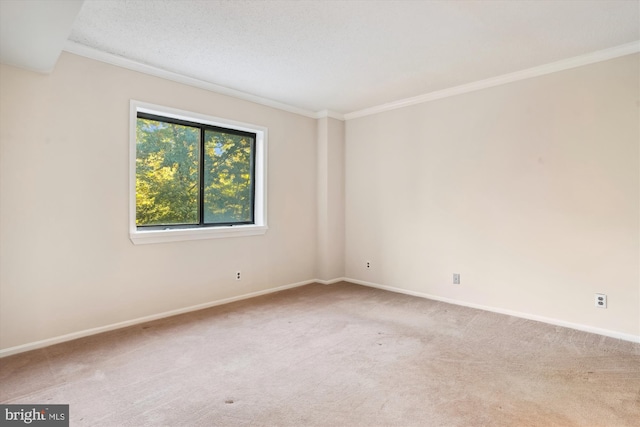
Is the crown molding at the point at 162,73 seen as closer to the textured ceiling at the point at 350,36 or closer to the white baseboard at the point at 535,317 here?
the textured ceiling at the point at 350,36

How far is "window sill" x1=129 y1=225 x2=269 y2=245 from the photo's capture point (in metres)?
3.36

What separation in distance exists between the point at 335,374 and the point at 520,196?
8.83ft

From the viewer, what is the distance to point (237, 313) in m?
3.69

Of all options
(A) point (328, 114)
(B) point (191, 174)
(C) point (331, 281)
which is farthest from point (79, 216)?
(A) point (328, 114)

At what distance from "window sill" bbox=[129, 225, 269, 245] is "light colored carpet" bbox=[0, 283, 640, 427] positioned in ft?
2.73

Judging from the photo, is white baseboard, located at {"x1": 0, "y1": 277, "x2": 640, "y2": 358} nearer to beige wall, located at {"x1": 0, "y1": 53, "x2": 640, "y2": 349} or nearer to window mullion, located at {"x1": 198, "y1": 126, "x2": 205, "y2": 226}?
beige wall, located at {"x1": 0, "y1": 53, "x2": 640, "y2": 349}

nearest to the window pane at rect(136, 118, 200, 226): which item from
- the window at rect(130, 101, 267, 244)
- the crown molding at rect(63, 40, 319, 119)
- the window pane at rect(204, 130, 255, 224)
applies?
the window at rect(130, 101, 267, 244)

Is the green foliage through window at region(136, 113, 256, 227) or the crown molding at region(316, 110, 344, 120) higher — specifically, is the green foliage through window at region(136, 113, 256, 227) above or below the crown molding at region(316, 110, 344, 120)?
below

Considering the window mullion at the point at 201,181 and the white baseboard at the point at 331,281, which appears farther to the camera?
the white baseboard at the point at 331,281

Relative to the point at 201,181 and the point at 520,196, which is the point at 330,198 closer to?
the point at 201,181

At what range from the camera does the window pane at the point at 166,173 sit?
11.5ft

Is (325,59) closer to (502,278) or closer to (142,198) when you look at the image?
(142,198)

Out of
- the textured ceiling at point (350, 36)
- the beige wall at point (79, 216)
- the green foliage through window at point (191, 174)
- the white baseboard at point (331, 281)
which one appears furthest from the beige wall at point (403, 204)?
the white baseboard at point (331, 281)

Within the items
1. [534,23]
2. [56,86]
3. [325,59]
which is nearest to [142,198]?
[56,86]
